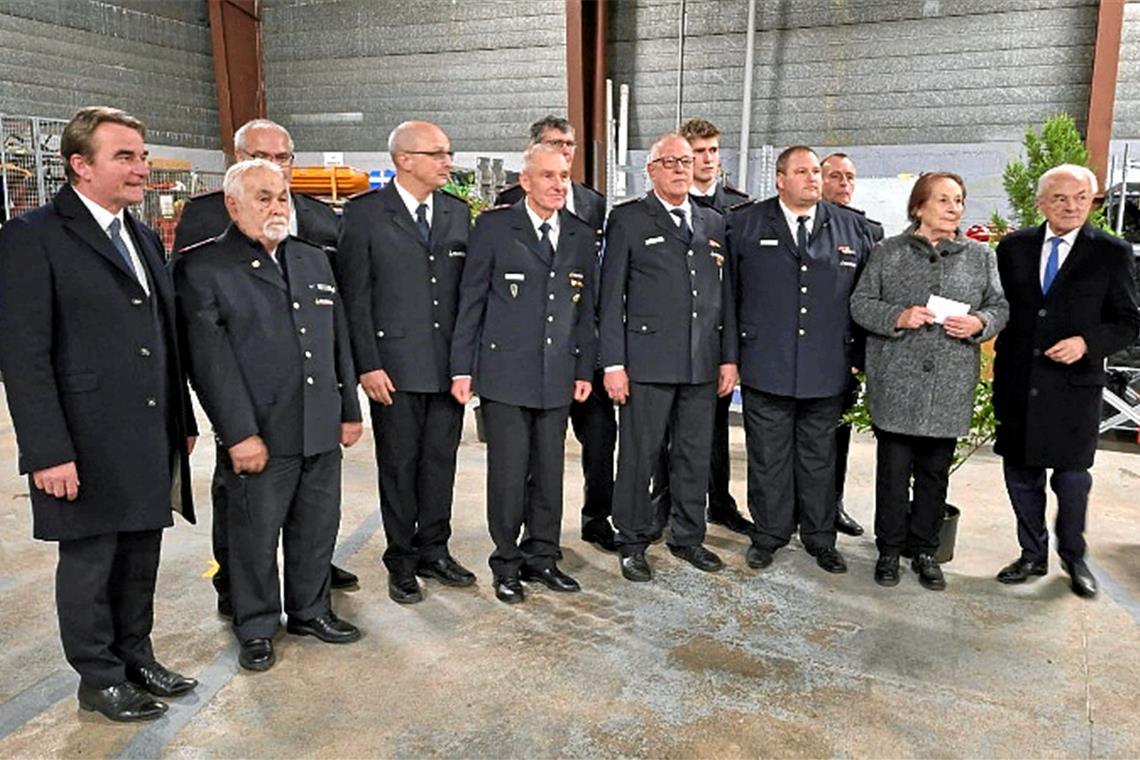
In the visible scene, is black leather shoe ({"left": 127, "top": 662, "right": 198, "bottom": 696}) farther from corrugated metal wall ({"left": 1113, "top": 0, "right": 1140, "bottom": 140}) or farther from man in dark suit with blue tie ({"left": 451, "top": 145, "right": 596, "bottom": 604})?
corrugated metal wall ({"left": 1113, "top": 0, "right": 1140, "bottom": 140})

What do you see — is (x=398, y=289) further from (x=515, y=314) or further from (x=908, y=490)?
(x=908, y=490)

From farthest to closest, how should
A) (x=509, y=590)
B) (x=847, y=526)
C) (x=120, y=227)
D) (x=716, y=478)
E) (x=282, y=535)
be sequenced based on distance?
(x=716, y=478), (x=847, y=526), (x=509, y=590), (x=282, y=535), (x=120, y=227)

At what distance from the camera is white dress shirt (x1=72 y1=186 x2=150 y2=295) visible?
2.19m

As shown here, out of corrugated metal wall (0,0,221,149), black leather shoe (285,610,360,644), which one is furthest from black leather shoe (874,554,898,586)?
corrugated metal wall (0,0,221,149)

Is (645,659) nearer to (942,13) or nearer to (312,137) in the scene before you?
(942,13)

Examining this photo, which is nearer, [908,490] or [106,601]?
[106,601]

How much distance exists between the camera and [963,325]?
2.95 m

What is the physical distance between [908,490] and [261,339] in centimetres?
235

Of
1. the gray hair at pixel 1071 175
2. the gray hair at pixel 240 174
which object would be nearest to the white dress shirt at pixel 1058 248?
the gray hair at pixel 1071 175

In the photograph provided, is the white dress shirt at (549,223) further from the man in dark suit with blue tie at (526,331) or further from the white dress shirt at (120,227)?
the white dress shirt at (120,227)

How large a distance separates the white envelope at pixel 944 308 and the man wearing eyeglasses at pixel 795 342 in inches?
13.2

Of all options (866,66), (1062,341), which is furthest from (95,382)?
(866,66)

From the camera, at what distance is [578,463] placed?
16.4 ft

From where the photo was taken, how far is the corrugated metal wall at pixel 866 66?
7859 mm
